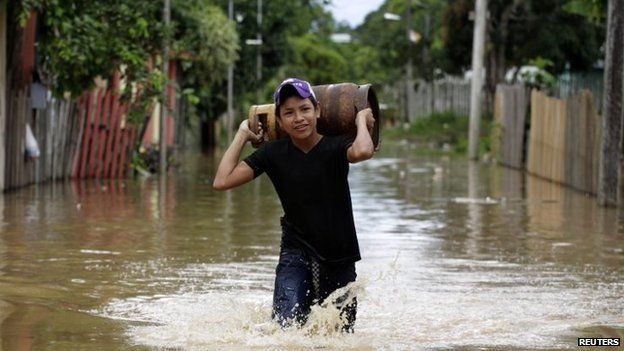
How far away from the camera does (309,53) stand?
96.1m

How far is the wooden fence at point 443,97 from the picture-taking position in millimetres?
50438

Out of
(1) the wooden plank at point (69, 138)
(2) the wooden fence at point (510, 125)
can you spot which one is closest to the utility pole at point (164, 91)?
(1) the wooden plank at point (69, 138)

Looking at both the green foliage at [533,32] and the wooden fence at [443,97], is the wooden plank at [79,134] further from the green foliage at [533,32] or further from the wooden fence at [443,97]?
the wooden fence at [443,97]

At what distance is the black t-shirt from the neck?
A: 2cm

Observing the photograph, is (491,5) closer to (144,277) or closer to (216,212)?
(216,212)

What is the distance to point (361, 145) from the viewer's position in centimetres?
751

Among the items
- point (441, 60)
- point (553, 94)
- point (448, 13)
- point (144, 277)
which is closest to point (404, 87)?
point (441, 60)

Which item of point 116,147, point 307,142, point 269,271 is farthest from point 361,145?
point 116,147

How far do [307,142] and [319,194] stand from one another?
30 centimetres

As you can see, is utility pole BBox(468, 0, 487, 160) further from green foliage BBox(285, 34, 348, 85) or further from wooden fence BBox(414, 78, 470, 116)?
green foliage BBox(285, 34, 348, 85)

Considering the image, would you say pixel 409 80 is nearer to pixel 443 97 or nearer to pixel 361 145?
pixel 443 97

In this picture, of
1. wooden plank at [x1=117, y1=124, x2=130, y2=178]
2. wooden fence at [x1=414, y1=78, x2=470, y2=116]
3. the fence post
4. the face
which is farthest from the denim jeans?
wooden fence at [x1=414, y1=78, x2=470, y2=116]

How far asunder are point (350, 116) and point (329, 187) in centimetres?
53

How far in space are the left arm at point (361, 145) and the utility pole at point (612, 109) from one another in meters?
11.4
